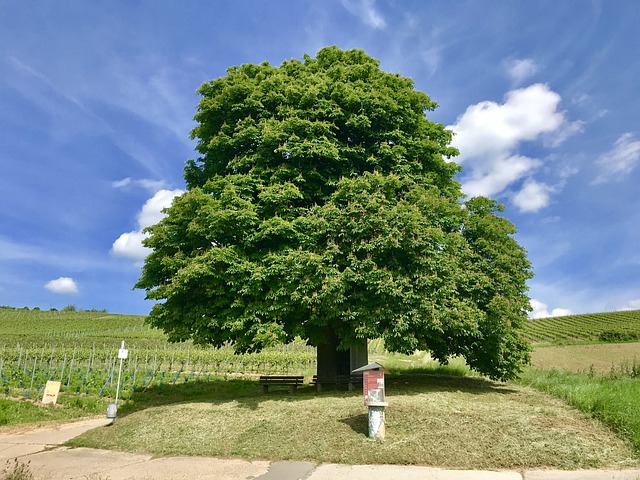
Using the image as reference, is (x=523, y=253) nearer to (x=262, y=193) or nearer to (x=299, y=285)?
(x=299, y=285)

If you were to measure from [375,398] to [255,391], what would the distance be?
10543 mm

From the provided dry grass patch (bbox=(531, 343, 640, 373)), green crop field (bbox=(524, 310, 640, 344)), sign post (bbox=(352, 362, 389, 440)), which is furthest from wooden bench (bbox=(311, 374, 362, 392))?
green crop field (bbox=(524, 310, 640, 344))

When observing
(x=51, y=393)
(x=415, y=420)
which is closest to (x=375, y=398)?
(x=415, y=420)

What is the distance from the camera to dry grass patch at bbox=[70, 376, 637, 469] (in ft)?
27.0

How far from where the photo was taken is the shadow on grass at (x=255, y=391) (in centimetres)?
1420

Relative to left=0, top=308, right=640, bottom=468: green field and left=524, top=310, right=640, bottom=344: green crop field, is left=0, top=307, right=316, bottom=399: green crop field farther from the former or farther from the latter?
left=524, top=310, right=640, bottom=344: green crop field

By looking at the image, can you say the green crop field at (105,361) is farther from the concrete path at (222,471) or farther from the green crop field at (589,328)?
the green crop field at (589,328)

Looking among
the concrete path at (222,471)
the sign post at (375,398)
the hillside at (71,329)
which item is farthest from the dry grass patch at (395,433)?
the hillside at (71,329)

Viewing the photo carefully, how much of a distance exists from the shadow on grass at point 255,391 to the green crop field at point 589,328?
2849 centimetres

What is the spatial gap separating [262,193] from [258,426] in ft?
23.7

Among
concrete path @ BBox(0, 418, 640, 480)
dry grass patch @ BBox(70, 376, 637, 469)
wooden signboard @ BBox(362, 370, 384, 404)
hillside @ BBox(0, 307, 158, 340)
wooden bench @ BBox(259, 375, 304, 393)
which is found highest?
hillside @ BBox(0, 307, 158, 340)

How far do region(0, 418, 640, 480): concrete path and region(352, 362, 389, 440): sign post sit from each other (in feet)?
Result: 4.11

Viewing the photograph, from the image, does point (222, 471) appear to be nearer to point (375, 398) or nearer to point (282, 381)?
point (375, 398)

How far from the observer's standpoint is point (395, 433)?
9.46 m
